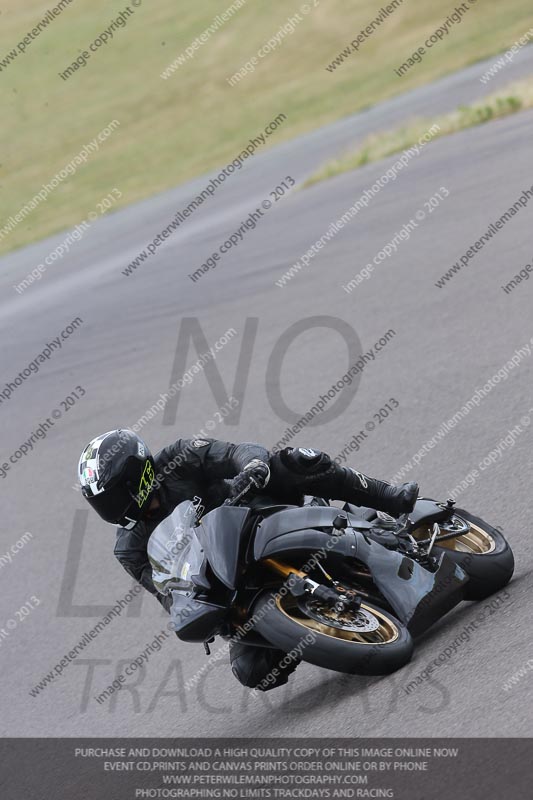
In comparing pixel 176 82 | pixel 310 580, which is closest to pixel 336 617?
pixel 310 580

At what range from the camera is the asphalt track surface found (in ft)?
18.2

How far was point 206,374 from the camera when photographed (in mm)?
11977

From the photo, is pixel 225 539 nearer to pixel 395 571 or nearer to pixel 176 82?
pixel 395 571

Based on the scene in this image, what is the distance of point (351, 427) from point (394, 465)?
1.00m

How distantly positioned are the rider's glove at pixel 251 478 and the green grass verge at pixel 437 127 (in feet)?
49.6

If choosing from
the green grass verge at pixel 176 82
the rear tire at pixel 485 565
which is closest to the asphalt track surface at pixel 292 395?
the rear tire at pixel 485 565

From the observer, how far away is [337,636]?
5.09 m

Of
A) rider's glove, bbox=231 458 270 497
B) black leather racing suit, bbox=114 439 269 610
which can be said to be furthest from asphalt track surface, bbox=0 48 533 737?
rider's glove, bbox=231 458 270 497

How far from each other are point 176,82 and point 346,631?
38181 millimetres

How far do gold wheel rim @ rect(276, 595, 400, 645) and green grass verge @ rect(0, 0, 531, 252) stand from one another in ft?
70.8

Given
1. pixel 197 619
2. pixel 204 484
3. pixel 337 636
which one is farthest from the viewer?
pixel 204 484

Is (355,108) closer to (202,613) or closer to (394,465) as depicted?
(394,465)

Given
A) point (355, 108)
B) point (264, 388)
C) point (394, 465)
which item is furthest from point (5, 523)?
point (355, 108)
